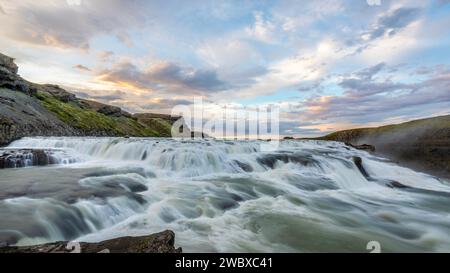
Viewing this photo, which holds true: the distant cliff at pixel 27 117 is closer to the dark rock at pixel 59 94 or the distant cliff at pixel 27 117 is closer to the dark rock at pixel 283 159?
the dark rock at pixel 59 94

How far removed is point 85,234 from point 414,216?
13247mm

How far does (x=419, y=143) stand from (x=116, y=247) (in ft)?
110

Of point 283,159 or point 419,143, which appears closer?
point 283,159

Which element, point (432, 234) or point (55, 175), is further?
point (55, 175)

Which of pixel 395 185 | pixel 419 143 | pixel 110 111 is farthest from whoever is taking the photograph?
pixel 110 111

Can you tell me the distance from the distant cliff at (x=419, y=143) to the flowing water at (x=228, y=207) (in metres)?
6.10

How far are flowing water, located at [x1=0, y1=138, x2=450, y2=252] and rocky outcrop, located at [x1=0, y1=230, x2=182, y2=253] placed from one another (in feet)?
7.68

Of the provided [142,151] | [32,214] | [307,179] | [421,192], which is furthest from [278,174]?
[32,214]

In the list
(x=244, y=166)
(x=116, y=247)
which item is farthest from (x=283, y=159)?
(x=116, y=247)

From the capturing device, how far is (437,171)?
2452 cm

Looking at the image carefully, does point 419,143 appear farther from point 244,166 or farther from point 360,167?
point 244,166

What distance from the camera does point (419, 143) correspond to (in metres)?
29.3

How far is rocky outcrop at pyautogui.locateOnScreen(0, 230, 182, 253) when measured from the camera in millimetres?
4559
